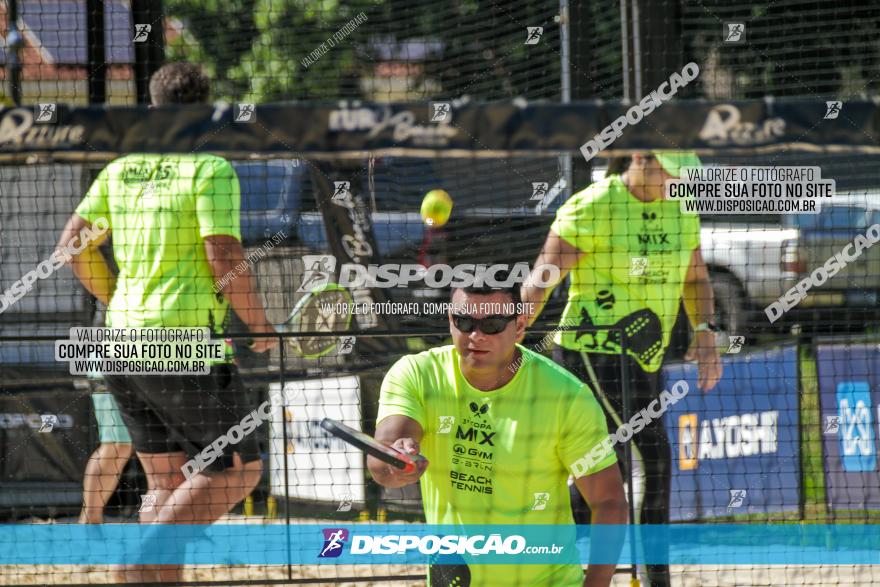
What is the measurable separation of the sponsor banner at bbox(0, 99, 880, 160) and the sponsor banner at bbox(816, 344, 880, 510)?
2.88 m

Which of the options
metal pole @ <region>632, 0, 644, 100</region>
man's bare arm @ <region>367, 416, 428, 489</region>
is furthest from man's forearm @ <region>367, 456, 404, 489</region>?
metal pole @ <region>632, 0, 644, 100</region>

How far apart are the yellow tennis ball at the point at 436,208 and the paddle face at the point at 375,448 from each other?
349 cm

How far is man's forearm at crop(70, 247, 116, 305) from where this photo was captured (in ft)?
13.8

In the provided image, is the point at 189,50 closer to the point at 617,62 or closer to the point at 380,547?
the point at 617,62

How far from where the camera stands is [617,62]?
7.18m

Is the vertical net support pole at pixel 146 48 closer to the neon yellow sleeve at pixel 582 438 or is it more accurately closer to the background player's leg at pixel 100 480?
the background player's leg at pixel 100 480

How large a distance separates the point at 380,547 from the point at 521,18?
4.48m

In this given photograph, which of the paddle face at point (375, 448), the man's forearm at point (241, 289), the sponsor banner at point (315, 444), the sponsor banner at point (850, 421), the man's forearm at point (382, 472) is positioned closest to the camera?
the paddle face at point (375, 448)

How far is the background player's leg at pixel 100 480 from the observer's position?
177 inches

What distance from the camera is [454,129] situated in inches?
125

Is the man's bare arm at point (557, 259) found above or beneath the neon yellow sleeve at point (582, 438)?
above

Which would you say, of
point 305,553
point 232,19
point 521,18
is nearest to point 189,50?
point 232,19

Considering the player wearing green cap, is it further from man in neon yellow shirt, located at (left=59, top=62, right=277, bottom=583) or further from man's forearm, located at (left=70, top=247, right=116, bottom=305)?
man's forearm, located at (left=70, top=247, right=116, bottom=305)

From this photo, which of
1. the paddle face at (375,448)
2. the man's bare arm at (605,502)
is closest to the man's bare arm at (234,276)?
the paddle face at (375,448)
